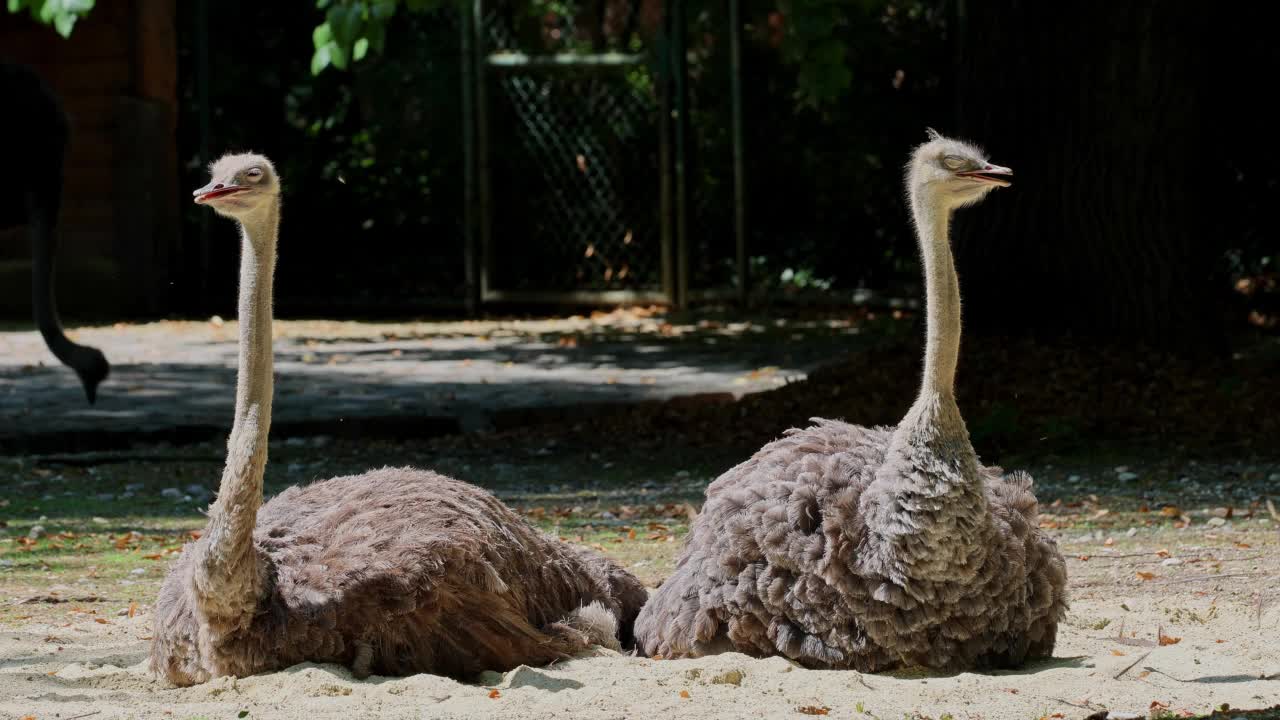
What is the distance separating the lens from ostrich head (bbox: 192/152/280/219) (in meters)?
4.58

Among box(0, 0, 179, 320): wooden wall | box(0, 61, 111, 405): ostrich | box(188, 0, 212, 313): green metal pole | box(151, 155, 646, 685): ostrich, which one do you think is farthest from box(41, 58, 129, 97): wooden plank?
box(151, 155, 646, 685): ostrich

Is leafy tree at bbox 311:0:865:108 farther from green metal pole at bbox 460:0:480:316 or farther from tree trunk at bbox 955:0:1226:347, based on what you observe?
green metal pole at bbox 460:0:480:316

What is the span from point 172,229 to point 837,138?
20.8ft

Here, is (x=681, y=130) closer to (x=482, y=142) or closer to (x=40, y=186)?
(x=482, y=142)

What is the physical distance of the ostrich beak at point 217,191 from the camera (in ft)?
14.9

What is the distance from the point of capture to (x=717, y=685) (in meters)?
4.55

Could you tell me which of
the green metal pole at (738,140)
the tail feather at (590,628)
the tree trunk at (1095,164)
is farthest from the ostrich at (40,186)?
the green metal pole at (738,140)

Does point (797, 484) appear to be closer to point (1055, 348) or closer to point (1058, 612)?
point (1058, 612)

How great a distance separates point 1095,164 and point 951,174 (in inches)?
227

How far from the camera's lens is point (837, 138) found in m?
16.3

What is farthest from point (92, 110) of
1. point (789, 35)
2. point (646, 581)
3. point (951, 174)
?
point (951, 174)

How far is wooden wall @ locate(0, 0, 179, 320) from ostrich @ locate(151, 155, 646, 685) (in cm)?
1212

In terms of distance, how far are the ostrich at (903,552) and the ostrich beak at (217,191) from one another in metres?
1.62

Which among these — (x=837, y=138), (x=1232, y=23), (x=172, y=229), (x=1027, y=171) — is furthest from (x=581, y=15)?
(x=1027, y=171)
